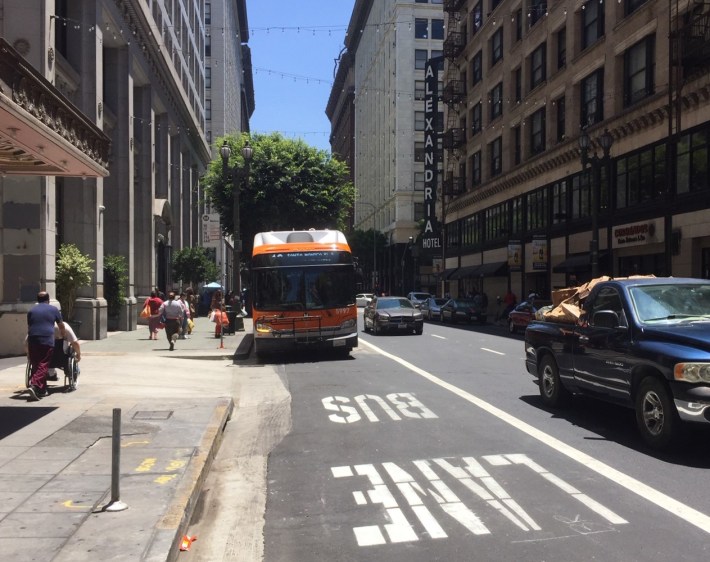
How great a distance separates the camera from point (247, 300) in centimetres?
4662

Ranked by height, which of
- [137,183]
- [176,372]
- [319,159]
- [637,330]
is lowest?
[176,372]

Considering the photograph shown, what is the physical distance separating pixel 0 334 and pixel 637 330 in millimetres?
15191

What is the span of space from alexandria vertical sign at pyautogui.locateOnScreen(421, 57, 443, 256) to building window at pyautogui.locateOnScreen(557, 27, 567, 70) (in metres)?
22.9

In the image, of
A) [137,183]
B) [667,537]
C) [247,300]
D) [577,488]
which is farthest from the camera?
[247,300]

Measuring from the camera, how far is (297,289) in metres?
17.3

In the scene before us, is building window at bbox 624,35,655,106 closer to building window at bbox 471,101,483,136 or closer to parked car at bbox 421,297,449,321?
parked car at bbox 421,297,449,321

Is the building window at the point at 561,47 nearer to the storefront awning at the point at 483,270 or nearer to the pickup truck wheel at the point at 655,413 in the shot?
the storefront awning at the point at 483,270

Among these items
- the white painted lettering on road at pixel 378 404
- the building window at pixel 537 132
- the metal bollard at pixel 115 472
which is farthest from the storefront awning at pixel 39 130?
the building window at pixel 537 132

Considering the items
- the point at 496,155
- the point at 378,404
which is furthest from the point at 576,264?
the point at 378,404

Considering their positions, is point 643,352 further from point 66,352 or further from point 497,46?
point 497,46

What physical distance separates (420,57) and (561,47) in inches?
1594

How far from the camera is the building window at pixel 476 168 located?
163 feet

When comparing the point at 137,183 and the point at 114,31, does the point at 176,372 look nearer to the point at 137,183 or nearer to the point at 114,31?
the point at 114,31

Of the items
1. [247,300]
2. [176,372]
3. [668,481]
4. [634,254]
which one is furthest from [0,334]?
[247,300]
